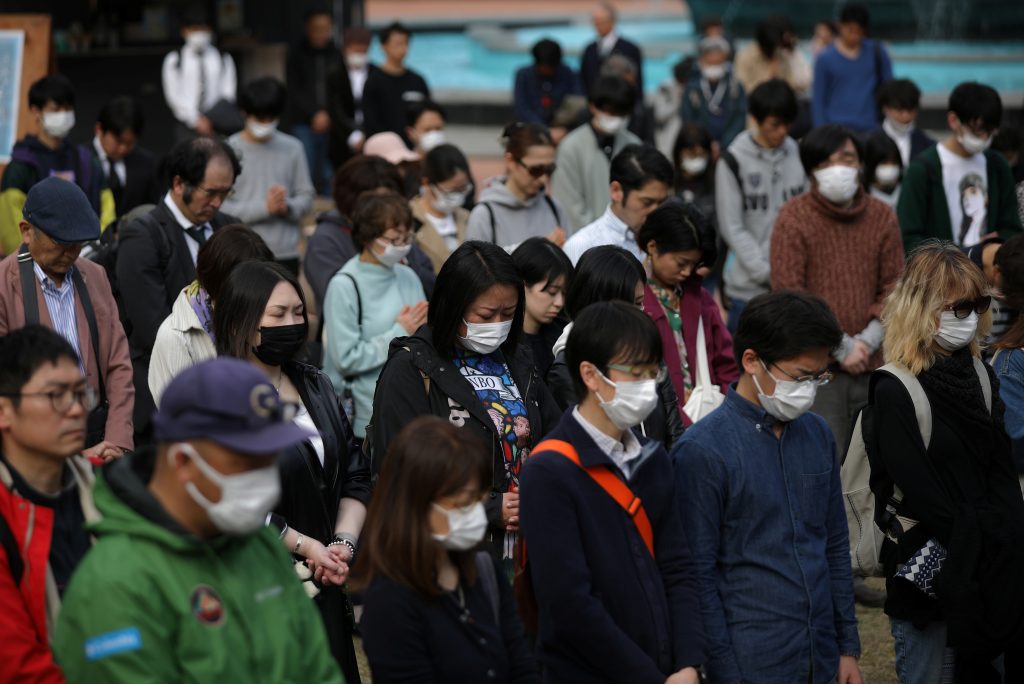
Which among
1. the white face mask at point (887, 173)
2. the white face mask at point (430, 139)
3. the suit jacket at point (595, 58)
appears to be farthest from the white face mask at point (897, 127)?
the suit jacket at point (595, 58)

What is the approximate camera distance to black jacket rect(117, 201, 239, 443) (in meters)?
7.01

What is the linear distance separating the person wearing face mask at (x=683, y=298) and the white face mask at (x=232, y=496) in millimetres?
3139

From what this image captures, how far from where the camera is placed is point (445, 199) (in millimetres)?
8586

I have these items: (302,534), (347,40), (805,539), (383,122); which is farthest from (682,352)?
(347,40)

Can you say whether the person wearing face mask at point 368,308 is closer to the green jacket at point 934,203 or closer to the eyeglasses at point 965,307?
the eyeglasses at point 965,307

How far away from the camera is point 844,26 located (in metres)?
12.3

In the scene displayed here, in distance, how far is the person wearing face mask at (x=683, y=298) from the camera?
632 centimetres

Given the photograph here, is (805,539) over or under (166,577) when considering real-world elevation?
under

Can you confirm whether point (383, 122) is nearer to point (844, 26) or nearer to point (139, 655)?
point (844, 26)

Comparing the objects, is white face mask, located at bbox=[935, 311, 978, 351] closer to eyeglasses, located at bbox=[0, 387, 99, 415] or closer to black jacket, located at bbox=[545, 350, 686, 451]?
black jacket, located at bbox=[545, 350, 686, 451]

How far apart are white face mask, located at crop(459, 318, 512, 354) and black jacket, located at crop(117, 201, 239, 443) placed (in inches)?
90.8

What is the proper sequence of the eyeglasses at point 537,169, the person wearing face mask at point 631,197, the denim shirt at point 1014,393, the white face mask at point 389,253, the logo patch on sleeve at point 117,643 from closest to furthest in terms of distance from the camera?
the logo patch on sleeve at point 117,643
the denim shirt at point 1014,393
the white face mask at point 389,253
the person wearing face mask at point 631,197
the eyeglasses at point 537,169

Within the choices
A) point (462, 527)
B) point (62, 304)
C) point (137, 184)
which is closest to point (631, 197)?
point (62, 304)

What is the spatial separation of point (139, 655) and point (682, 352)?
3.66m
